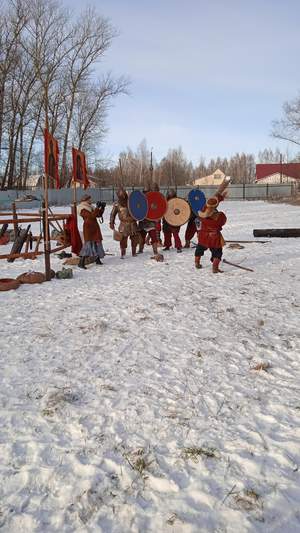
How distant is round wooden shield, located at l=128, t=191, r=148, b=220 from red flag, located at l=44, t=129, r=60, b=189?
190cm

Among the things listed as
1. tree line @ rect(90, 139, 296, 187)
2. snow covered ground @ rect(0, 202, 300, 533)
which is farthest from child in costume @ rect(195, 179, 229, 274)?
tree line @ rect(90, 139, 296, 187)

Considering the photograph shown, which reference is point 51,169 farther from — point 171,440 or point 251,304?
point 171,440

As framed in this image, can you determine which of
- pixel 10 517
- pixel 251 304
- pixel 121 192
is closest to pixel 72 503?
pixel 10 517

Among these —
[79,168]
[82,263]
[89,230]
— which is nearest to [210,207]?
[89,230]

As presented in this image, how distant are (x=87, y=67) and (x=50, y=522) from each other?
4133cm

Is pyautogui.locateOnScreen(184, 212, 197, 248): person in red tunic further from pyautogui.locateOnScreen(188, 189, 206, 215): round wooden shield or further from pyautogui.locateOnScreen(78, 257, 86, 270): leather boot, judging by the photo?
pyautogui.locateOnScreen(78, 257, 86, 270): leather boot

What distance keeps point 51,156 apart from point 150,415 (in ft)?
17.1

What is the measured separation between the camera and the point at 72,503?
2.08 meters

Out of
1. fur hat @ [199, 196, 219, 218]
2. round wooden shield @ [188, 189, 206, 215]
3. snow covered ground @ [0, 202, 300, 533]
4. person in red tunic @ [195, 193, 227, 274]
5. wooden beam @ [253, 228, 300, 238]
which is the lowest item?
snow covered ground @ [0, 202, 300, 533]

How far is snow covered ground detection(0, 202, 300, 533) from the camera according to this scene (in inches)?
81.1

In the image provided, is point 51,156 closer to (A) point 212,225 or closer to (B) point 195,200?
(A) point 212,225

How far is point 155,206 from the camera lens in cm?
902

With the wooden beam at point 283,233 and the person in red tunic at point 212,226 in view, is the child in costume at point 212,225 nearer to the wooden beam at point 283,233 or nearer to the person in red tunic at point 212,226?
the person in red tunic at point 212,226

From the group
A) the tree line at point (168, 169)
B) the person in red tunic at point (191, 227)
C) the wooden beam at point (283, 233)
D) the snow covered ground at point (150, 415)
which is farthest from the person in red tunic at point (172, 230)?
the tree line at point (168, 169)
